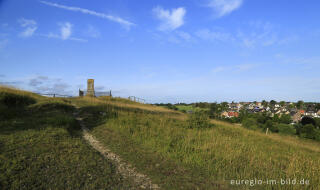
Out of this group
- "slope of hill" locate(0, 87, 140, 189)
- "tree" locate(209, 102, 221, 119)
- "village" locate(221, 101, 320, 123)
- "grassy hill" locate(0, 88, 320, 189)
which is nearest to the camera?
"slope of hill" locate(0, 87, 140, 189)

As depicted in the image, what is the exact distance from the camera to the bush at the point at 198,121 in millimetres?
15914

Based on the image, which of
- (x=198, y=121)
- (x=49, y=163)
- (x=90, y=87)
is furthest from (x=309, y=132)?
(x=49, y=163)

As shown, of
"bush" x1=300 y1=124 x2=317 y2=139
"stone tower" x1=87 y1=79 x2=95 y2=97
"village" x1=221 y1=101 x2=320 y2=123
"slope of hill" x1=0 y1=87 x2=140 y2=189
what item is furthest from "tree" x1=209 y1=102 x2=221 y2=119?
"stone tower" x1=87 y1=79 x2=95 y2=97

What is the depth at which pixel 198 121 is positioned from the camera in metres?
16.3

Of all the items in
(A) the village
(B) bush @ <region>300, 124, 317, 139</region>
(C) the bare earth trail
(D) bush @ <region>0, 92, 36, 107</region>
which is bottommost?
(B) bush @ <region>300, 124, 317, 139</region>

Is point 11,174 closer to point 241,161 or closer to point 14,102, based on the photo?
point 241,161

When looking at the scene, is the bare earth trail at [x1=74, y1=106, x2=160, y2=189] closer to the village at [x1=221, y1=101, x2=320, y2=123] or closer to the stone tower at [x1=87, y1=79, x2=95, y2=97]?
the stone tower at [x1=87, y1=79, x2=95, y2=97]

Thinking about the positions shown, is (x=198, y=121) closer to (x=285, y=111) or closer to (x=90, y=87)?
(x=90, y=87)

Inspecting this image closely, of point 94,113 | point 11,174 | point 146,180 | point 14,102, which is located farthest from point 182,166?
point 14,102

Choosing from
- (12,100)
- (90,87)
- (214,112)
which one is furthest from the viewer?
(214,112)

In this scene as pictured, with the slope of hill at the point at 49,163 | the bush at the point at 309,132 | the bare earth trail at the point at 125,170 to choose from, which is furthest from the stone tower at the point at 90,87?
the bush at the point at 309,132

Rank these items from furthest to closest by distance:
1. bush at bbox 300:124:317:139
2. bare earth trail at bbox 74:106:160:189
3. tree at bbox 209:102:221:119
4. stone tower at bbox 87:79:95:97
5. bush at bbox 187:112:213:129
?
bush at bbox 300:124:317:139 < stone tower at bbox 87:79:95:97 < tree at bbox 209:102:221:119 < bush at bbox 187:112:213:129 < bare earth trail at bbox 74:106:160:189

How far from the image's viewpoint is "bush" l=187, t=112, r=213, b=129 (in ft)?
52.2

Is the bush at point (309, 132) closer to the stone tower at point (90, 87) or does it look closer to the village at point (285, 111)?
the village at point (285, 111)
